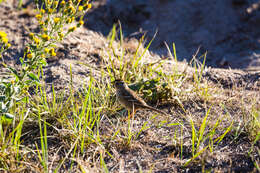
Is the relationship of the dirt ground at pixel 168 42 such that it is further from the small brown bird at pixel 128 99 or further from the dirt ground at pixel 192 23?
the small brown bird at pixel 128 99

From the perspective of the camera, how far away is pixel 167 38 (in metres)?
7.02

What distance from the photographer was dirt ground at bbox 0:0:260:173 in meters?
3.28

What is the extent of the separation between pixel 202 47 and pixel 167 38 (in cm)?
82

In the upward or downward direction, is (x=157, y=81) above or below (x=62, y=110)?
above

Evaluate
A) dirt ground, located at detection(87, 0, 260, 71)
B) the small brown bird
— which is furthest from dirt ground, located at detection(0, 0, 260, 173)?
the small brown bird

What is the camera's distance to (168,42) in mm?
6891

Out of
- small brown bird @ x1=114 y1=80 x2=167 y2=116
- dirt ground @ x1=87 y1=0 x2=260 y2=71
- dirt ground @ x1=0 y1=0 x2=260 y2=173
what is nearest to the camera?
dirt ground @ x1=0 y1=0 x2=260 y2=173

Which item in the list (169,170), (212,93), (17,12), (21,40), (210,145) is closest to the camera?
(169,170)

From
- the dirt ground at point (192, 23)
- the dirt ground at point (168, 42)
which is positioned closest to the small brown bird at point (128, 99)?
the dirt ground at point (168, 42)

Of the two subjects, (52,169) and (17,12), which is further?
(17,12)

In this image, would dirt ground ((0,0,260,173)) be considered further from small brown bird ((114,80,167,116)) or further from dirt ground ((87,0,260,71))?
small brown bird ((114,80,167,116))

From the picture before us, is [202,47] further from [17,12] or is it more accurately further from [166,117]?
[17,12]

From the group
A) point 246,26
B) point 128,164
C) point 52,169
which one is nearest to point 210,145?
point 128,164

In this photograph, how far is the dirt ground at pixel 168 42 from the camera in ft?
10.8
